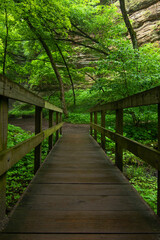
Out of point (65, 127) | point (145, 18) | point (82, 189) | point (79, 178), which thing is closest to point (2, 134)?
point (82, 189)

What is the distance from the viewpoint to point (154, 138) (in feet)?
26.5

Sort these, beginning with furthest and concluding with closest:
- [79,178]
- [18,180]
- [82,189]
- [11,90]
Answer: [18,180]
[79,178]
[82,189]
[11,90]

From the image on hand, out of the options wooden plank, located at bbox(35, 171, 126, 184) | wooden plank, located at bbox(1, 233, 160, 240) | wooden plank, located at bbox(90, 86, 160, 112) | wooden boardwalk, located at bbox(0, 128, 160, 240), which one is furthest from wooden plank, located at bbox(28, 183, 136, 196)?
wooden plank, located at bbox(90, 86, 160, 112)

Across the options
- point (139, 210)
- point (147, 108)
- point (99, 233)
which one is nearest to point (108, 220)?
point (99, 233)

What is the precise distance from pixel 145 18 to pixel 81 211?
73.4ft

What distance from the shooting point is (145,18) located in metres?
18.5

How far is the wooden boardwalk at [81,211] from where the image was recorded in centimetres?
139

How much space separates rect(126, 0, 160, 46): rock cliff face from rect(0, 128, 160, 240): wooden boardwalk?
726 inches

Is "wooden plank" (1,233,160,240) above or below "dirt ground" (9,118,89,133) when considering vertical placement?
below

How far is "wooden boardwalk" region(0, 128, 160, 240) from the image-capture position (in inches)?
54.6

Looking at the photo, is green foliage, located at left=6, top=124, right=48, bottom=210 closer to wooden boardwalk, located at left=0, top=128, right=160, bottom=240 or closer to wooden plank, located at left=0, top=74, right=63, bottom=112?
wooden boardwalk, located at left=0, top=128, right=160, bottom=240

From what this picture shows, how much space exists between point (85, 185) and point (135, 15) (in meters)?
23.0

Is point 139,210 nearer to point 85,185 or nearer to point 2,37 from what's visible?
point 85,185

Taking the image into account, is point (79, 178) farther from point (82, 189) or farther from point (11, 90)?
point (11, 90)
